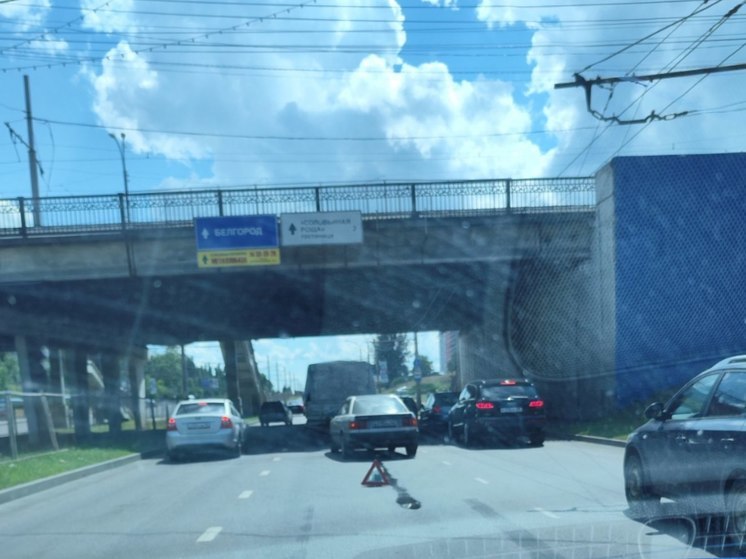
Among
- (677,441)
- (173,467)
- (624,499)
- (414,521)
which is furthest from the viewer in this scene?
(173,467)

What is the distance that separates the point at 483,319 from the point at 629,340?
13.5 meters

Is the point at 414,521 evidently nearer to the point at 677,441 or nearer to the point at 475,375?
the point at 677,441

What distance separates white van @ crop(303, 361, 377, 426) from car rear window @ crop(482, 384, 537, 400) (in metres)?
10.3

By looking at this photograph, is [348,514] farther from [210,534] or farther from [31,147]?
[31,147]

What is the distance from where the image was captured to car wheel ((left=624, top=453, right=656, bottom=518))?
983 centimetres

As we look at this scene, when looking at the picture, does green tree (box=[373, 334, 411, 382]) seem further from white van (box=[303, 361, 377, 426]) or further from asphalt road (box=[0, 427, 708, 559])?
asphalt road (box=[0, 427, 708, 559])

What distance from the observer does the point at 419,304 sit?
3762 centimetres

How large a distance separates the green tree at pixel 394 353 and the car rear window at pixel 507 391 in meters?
56.7

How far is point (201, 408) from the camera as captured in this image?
22.9 metres

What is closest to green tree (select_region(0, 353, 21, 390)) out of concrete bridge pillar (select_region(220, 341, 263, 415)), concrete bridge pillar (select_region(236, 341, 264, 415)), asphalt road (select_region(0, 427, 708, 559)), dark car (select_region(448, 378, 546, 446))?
concrete bridge pillar (select_region(236, 341, 264, 415))

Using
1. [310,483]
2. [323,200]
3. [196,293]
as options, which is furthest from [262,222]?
[310,483]

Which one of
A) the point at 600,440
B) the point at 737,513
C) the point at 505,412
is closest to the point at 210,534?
the point at 737,513

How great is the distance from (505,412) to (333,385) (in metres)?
11.5

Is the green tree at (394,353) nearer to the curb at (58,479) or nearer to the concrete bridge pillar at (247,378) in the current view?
the concrete bridge pillar at (247,378)
